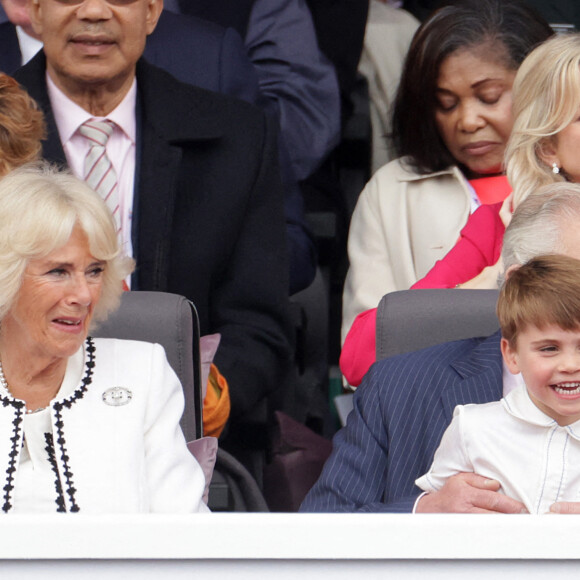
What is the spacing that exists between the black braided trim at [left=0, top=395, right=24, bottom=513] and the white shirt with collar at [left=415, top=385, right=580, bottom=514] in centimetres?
61

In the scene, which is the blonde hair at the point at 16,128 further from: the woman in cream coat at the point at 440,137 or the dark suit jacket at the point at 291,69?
the dark suit jacket at the point at 291,69

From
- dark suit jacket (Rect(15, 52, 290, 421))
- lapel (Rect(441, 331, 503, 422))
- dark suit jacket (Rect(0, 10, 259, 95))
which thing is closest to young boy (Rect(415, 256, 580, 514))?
lapel (Rect(441, 331, 503, 422))

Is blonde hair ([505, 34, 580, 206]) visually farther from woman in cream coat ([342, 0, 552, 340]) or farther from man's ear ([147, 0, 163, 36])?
man's ear ([147, 0, 163, 36])

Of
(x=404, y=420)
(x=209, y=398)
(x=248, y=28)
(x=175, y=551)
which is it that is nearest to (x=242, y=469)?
(x=209, y=398)

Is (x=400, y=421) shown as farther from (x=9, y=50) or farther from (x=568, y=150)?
(x=9, y=50)

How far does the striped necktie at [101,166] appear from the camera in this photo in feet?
7.55

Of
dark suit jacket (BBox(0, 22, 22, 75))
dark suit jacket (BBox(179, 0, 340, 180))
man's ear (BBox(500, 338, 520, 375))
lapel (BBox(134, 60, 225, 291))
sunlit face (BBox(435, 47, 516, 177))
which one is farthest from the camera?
dark suit jacket (BBox(179, 0, 340, 180))

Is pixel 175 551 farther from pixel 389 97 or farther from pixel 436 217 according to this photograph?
pixel 389 97

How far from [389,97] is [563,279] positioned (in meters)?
1.79

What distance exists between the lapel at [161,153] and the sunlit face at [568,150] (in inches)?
27.2

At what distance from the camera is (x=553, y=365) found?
1370mm

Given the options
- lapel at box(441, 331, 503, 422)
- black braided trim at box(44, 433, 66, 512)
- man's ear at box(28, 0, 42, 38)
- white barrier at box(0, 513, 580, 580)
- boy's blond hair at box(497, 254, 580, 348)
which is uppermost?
man's ear at box(28, 0, 42, 38)

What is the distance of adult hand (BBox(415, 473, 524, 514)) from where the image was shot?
1.41 meters

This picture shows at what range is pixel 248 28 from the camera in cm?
296
